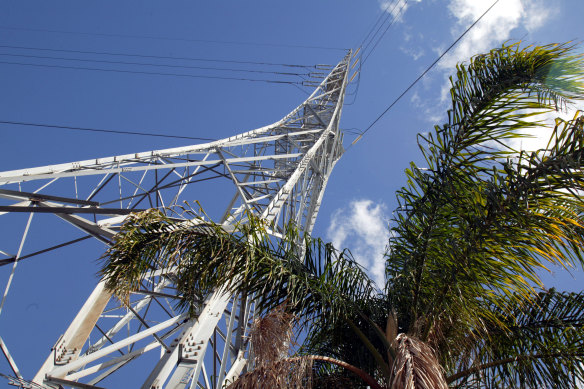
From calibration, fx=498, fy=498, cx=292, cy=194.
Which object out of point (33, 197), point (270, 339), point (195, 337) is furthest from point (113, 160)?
point (270, 339)

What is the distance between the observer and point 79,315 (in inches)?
266

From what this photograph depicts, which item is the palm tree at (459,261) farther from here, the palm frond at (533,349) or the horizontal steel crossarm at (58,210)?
the horizontal steel crossarm at (58,210)

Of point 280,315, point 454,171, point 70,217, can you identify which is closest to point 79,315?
point 70,217

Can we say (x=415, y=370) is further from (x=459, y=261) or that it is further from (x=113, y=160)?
(x=113, y=160)

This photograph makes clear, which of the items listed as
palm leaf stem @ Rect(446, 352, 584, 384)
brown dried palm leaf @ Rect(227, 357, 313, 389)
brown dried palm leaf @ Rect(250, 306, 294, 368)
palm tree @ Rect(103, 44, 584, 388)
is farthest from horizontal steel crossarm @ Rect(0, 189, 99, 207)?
palm leaf stem @ Rect(446, 352, 584, 384)

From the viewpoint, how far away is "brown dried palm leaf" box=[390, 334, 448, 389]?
3.78m

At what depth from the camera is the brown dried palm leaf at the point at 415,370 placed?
3.78 m

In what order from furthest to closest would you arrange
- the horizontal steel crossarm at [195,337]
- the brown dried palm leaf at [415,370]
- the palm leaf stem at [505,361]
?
the horizontal steel crossarm at [195,337]
the palm leaf stem at [505,361]
the brown dried palm leaf at [415,370]

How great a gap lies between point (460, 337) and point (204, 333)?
2821 millimetres

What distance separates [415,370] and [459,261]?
55.7 inches

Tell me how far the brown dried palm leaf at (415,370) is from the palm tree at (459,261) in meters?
0.65

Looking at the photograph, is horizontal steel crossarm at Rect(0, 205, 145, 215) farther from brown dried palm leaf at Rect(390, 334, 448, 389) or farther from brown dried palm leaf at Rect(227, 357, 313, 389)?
brown dried palm leaf at Rect(390, 334, 448, 389)

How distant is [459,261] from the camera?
192 inches

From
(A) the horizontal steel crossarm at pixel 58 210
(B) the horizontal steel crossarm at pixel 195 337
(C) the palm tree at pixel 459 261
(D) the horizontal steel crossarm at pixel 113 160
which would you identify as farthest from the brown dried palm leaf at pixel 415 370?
(D) the horizontal steel crossarm at pixel 113 160
